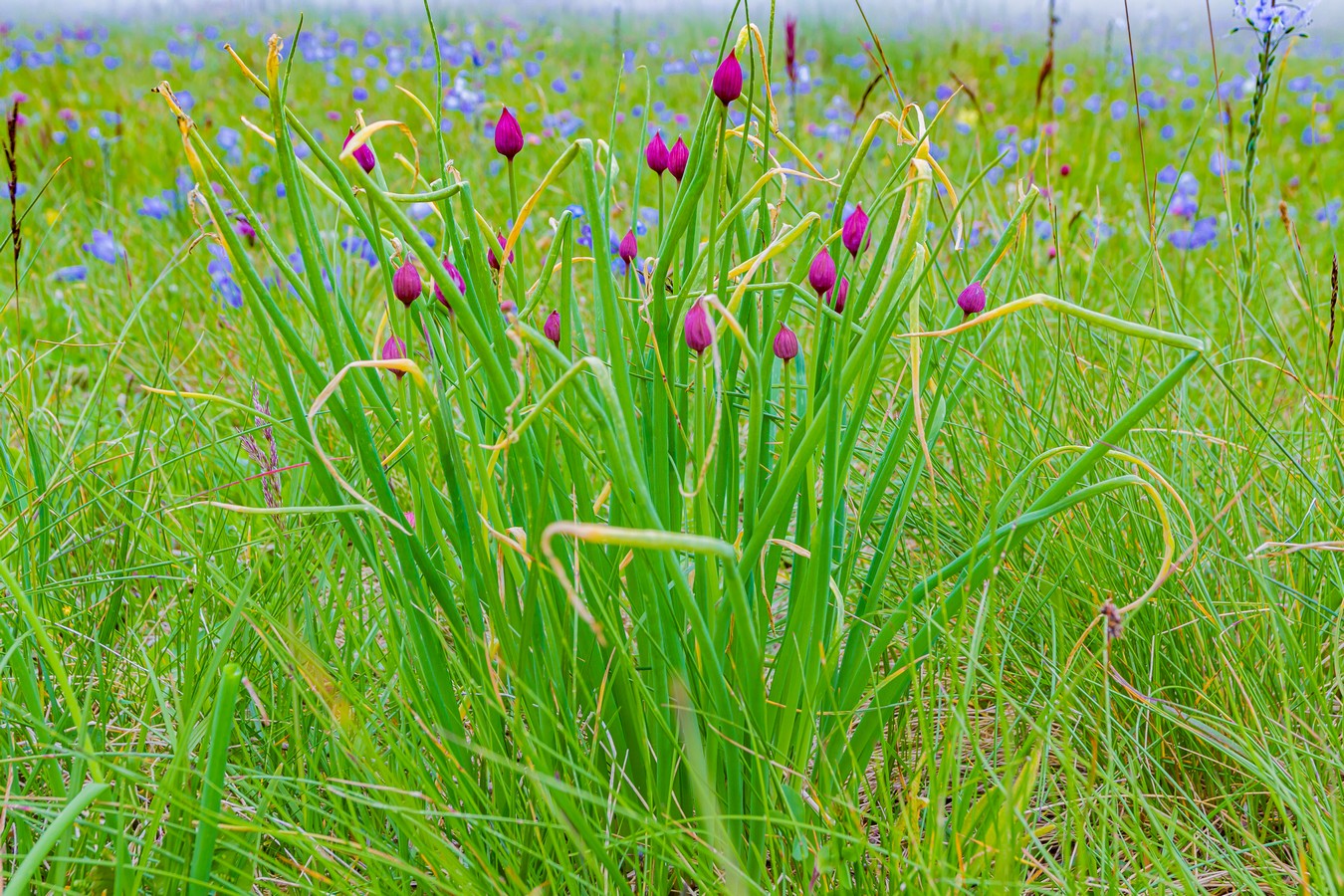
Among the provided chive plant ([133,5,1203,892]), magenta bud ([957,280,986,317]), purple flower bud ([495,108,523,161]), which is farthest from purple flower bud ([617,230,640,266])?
magenta bud ([957,280,986,317])

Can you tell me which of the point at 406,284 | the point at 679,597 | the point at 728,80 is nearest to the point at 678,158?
the point at 728,80

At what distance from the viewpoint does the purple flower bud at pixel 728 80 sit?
2.55ft

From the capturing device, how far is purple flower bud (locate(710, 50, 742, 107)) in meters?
0.78

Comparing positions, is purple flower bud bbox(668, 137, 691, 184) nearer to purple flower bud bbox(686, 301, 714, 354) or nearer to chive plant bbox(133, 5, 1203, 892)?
chive plant bbox(133, 5, 1203, 892)

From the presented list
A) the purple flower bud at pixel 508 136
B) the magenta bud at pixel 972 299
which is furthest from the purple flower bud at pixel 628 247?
the magenta bud at pixel 972 299

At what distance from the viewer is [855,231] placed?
84 cm

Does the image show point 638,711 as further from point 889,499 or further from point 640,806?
point 889,499

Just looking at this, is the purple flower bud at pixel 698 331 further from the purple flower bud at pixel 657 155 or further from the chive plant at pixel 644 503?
the purple flower bud at pixel 657 155

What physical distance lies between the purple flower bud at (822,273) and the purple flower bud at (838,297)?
49mm

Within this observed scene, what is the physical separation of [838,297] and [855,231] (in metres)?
0.08

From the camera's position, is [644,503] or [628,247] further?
[628,247]

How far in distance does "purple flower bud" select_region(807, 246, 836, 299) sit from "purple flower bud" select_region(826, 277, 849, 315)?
5cm

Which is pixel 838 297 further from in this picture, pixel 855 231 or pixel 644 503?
pixel 644 503

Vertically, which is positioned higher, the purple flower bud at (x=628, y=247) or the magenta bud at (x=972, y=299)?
the purple flower bud at (x=628, y=247)
